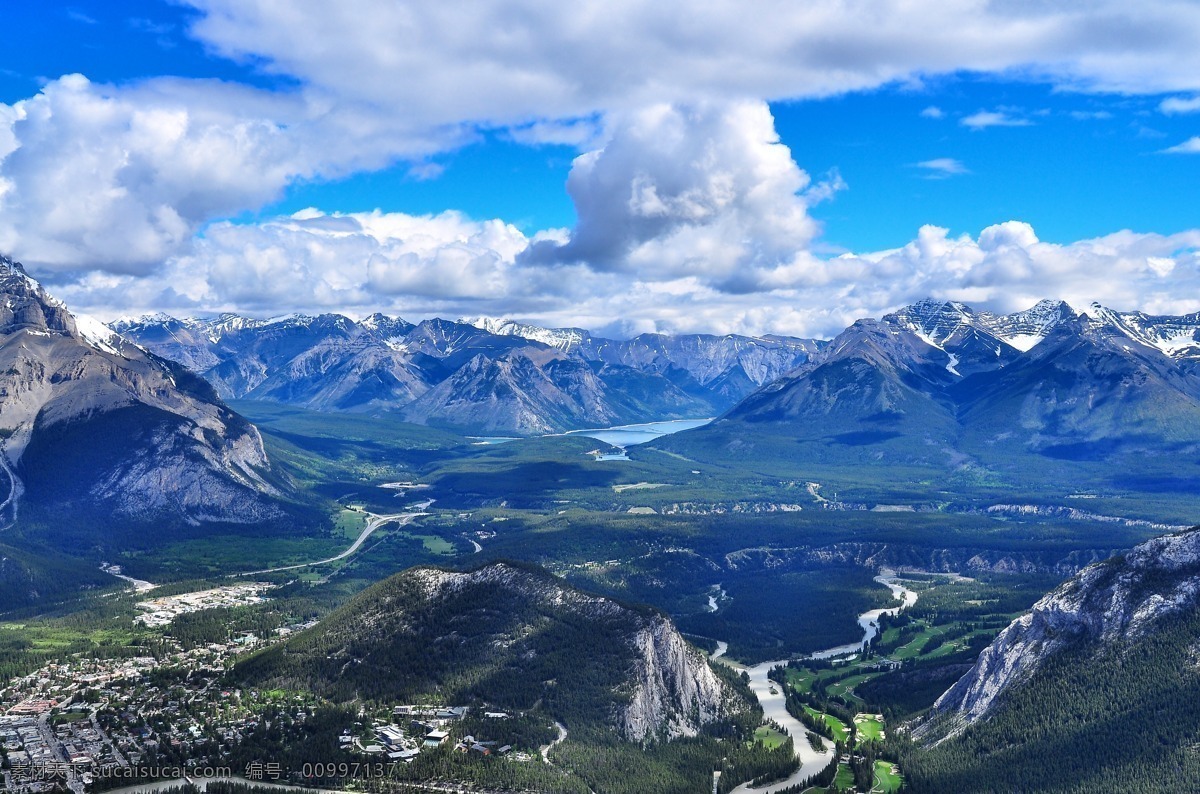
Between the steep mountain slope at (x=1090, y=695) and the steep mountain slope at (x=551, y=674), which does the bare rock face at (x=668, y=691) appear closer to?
the steep mountain slope at (x=551, y=674)

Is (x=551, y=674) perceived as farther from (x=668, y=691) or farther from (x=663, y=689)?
(x=668, y=691)

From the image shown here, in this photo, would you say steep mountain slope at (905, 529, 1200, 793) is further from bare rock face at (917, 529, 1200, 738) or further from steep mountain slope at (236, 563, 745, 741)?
steep mountain slope at (236, 563, 745, 741)

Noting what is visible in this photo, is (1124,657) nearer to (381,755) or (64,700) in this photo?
(381,755)

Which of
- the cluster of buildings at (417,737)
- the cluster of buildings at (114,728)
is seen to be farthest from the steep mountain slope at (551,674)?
the cluster of buildings at (114,728)

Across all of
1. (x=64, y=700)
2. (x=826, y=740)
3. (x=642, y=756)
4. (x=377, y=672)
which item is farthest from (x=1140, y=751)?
(x=64, y=700)

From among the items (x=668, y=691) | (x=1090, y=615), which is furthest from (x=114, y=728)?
(x=1090, y=615)
